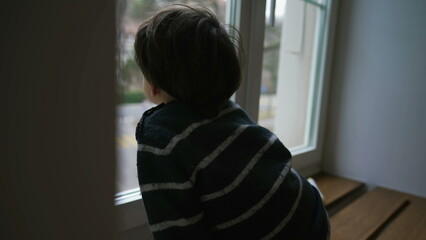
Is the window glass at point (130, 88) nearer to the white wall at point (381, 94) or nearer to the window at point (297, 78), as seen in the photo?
the window at point (297, 78)

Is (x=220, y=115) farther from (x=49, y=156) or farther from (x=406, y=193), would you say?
(x=406, y=193)

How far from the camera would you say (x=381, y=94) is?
3.96 feet

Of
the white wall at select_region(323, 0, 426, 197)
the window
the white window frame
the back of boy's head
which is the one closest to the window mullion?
the white window frame

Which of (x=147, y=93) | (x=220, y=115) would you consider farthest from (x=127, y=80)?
(x=220, y=115)

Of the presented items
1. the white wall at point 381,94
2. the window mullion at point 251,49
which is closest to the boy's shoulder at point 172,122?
the window mullion at point 251,49

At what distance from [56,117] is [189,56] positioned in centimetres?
22

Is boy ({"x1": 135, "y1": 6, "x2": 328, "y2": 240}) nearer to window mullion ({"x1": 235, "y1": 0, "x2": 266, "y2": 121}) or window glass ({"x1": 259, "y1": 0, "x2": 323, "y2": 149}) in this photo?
window mullion ({"x1": 235, "y1": 0, "x2": 266, "y2": 121})

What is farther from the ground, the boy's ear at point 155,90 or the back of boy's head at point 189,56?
the back of boy's head at point 189,56

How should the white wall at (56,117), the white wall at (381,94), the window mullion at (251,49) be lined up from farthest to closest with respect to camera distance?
1. the white wall at (381,94)
2. the window mullion at (251,49)
3. the white wall at (56,117)

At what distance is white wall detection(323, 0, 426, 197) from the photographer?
1134 millimetres

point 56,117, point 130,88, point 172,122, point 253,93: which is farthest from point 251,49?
point 56,117

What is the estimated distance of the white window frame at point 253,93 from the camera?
28.9 inches

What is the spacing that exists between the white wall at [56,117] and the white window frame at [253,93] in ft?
0.29

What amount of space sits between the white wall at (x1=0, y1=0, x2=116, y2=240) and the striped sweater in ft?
0.29
